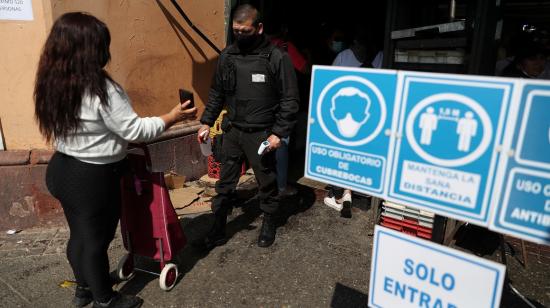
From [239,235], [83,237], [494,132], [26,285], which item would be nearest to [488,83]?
[494,132]

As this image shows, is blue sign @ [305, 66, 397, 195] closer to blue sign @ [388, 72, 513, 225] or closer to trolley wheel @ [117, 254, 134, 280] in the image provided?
blue sign @ [388, 72, 513, 225]

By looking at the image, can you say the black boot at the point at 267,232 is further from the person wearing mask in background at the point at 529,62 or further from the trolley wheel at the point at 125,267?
the person wearing mask in background at the point at 529,62

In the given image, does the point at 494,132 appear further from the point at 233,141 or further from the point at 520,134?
the point at 233,141

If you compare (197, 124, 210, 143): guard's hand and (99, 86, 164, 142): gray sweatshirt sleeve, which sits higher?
(99, 86, 164, 142): gray sweatshirt sleeve

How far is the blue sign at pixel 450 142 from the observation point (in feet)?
5.04

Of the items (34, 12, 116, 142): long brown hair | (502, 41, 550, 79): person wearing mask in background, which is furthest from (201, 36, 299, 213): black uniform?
(502, 41, 550, 79): person wearing mask in background

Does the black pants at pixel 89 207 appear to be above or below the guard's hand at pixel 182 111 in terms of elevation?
below

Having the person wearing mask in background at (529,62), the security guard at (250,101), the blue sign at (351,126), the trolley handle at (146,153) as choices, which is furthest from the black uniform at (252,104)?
the person wearing mask in background at (529,62)

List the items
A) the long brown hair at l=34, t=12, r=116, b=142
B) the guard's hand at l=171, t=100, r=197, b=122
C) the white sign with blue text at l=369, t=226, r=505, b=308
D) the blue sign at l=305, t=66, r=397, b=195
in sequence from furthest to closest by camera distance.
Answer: the guard's hand at l=171, t=100, r=197, b=122 → the long brown hair at l=34, t=12, r=116, b=142 → the blue sign at l=305, t=66, r=397, b=195 → the white sign with blue text at l=369, t=226, r=505, b=308

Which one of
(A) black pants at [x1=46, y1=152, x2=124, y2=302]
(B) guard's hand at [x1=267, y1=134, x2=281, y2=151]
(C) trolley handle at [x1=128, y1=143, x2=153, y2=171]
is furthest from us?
(B) guard's hand at [x1=267, y1=134, x2=281, y2=151]

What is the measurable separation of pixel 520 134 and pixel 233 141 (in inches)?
97.3

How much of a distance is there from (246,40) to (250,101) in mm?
490

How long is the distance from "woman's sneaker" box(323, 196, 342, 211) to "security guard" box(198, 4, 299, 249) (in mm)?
1132

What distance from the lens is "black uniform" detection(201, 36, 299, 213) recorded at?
3420 mm
